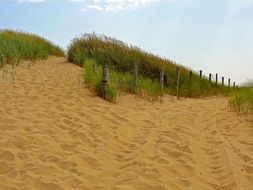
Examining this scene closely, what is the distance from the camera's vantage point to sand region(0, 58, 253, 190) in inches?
200

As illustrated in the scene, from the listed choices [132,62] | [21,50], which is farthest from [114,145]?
[21,50]

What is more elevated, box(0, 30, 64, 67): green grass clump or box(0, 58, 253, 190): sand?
box(0, 30, 64, 67): green grass clump

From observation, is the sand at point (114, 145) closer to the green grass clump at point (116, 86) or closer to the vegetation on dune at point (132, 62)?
the green grass clump at point (116, 86)

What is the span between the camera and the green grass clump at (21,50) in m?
15.4

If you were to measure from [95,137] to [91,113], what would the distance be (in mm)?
1704

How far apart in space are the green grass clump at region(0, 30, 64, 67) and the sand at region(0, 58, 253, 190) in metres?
4.81

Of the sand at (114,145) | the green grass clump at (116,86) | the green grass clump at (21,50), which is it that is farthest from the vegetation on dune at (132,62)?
the sand at (114,145)

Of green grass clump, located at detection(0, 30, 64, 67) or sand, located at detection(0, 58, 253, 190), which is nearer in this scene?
sand, located at detection(0, 58, 253, 190)

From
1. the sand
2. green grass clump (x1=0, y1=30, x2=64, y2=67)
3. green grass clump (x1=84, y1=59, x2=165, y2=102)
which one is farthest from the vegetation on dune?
the sand

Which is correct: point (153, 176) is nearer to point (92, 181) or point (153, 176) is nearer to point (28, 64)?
point (92, 181)

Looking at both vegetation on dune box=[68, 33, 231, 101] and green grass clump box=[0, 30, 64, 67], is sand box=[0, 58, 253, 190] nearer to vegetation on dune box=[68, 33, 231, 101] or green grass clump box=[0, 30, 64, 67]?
green grass clump box=[0, 30, 64, 67]

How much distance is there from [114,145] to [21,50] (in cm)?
1130

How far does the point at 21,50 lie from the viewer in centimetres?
1702

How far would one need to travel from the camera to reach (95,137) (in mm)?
6926
